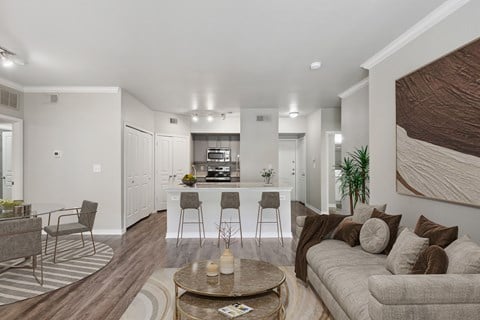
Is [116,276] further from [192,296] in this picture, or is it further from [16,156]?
[16,156]

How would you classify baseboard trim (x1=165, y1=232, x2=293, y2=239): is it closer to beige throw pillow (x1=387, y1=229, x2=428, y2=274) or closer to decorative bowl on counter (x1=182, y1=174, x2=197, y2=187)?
decorative bowl on counter (x1=182, y1=174, x2=197, y2=187)

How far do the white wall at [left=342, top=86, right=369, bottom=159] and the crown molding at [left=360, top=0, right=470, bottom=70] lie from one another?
127 cm

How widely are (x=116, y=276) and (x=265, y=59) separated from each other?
11.1 feet

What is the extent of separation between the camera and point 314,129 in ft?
26.8

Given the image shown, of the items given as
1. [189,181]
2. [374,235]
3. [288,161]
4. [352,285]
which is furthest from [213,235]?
[288,161]

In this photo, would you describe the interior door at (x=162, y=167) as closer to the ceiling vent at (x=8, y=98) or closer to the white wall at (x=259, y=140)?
the white wall at (x=259, y=140)

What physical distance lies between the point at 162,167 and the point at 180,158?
0.69 meters

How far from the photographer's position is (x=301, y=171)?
9961 mm

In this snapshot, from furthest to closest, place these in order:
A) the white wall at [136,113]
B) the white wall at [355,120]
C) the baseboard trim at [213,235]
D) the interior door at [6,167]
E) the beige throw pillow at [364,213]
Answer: the interior door at [6,167], the white wall at [136,113], the baseboard trim at [213,235], the white wall at [355,120], the beige throw pillow at [364,213]

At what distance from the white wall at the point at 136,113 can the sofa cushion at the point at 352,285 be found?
491cm

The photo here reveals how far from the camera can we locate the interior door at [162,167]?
27.0ft

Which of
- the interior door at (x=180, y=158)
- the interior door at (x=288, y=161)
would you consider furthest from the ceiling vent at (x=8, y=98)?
the interior door at (x=288, y=161)

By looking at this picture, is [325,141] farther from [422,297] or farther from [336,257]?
[422,297]

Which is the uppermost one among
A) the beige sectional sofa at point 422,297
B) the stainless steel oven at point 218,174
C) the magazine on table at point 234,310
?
the stainless steel oven at point 218,174
